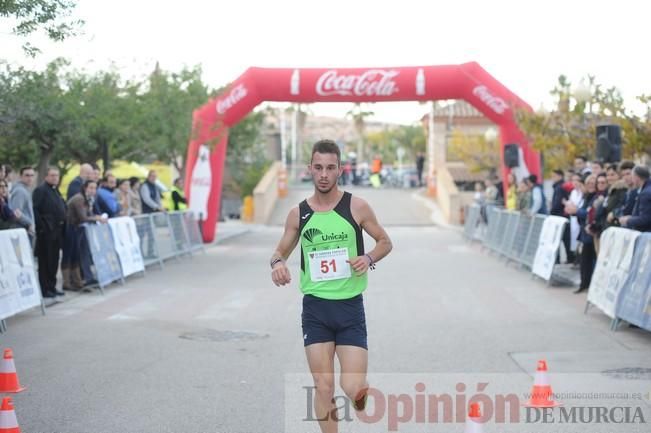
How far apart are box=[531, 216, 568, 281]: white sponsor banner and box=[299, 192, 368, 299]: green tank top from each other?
11139mm

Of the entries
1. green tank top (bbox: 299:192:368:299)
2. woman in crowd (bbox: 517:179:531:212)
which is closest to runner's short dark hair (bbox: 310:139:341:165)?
green tank top (bbox: 299:192:368:299)

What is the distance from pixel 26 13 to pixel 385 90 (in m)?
16.7

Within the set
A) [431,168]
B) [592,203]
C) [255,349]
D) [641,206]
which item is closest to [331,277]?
[255,349]

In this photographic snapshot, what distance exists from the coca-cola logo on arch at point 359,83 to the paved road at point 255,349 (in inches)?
357

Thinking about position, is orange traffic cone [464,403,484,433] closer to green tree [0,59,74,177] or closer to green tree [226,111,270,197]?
green tree [0,59,74,177]

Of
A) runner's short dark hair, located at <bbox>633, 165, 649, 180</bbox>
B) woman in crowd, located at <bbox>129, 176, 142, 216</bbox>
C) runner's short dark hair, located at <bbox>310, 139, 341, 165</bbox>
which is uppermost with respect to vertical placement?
runner's short dark hair, located at <bbox>310, 139, 341, 165</bbox>

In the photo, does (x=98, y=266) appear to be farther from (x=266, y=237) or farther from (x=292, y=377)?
(x=266, y=237)

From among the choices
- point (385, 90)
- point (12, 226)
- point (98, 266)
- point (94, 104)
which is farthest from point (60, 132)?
point (385, 90)

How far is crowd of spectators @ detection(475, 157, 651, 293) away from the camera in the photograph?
12359 mm

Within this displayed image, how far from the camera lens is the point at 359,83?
26.0 m

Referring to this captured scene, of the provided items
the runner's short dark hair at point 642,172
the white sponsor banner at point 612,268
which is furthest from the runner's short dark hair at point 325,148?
the runner's short dark hair at point 642,172

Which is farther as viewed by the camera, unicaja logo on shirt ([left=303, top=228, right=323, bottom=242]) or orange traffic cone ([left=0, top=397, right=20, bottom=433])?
unicaja logo on shirt ([left=303, top=228, right=323, bottom=242])

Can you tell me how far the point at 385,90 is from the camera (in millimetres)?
26078

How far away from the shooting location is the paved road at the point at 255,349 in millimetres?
7469
